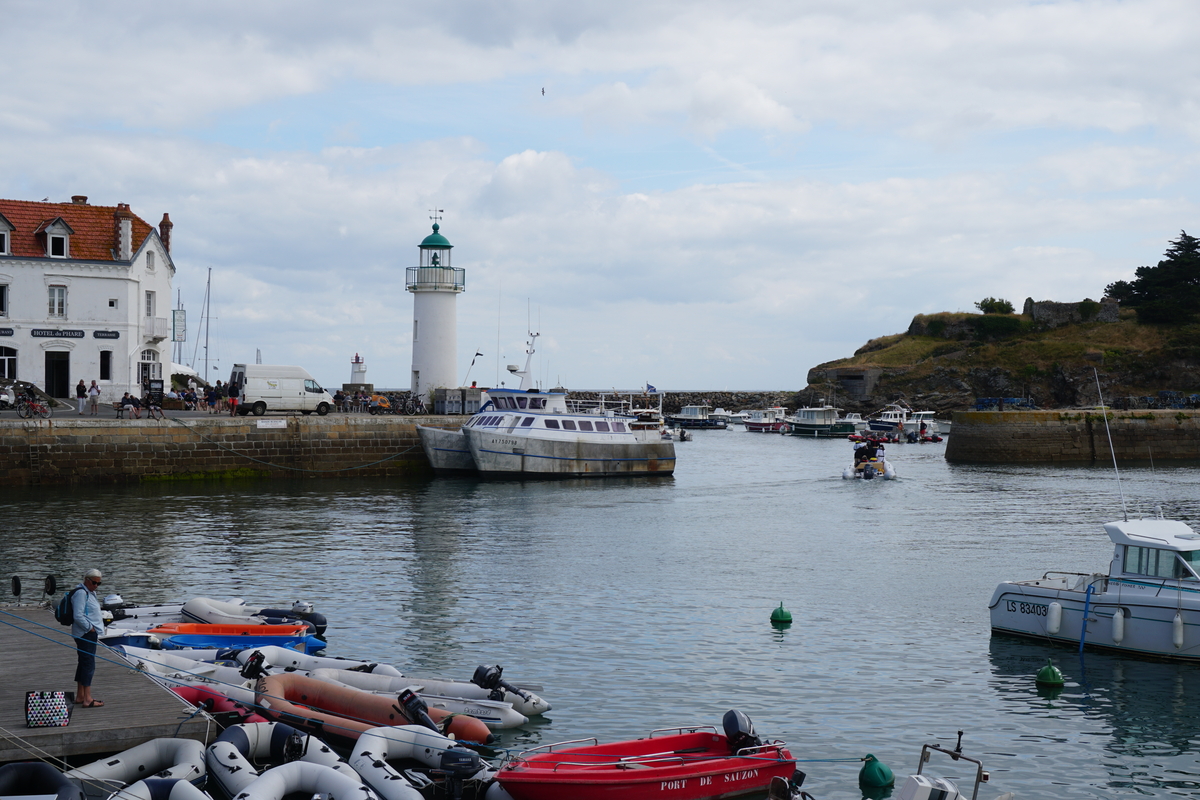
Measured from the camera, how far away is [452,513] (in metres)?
35.9

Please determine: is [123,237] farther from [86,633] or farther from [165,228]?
[86,633]

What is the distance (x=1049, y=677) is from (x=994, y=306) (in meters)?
112

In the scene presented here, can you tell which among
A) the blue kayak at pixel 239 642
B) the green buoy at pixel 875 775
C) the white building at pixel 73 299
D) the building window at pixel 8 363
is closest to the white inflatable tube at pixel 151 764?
the blue kayak at pixel 239 642

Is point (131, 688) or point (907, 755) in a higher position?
point (131, 688)

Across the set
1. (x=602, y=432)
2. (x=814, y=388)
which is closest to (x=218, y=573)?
(x=602, y=432)

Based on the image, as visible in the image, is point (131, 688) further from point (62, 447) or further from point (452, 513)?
point (62, 447)

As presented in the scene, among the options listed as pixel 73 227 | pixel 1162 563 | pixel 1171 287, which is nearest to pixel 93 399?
pixel 73 227

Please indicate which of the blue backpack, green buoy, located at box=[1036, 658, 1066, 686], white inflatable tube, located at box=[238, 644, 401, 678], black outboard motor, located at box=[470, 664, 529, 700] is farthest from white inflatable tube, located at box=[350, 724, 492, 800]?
green buoy, located at box=[1036, 658, 1066, 686]

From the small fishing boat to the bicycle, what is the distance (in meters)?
74.4

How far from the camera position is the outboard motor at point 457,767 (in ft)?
37.0

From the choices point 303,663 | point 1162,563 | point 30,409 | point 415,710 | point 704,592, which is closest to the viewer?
point 415,710

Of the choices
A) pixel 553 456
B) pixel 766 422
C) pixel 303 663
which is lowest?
pixel 303 663

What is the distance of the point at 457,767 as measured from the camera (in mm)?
11422

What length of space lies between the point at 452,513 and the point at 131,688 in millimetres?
23440
